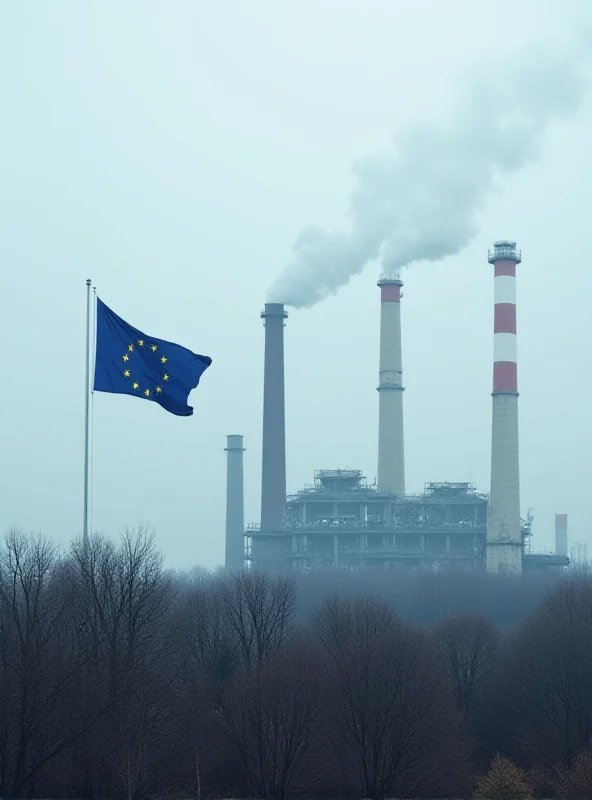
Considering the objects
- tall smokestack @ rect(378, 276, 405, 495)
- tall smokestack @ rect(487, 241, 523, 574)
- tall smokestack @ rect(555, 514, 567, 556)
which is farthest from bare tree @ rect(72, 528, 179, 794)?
tall smokestack @ rect(555, 514, 567, 556)

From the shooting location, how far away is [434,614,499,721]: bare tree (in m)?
37.0

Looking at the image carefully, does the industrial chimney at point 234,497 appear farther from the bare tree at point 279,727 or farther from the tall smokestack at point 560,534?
the bare tree at point 279,727

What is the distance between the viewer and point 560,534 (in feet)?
281

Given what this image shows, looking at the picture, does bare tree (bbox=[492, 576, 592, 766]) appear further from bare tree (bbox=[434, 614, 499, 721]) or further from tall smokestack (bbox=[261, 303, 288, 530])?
tall smokestack (bbox=[261, 303, 288, 530])

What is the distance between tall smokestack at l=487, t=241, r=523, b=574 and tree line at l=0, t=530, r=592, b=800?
19241 millimetres

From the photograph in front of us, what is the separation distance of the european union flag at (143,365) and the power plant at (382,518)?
45.5 meters

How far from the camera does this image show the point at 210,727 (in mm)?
28500

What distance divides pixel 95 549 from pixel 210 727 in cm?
524

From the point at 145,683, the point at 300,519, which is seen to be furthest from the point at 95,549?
the point at 300,519

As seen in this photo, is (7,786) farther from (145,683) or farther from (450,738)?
(450,738)

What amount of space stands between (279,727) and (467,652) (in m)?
14.8

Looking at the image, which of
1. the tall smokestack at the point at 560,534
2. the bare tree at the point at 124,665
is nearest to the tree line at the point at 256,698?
the bare tree at the point at 124,665

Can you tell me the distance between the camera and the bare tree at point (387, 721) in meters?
26.8

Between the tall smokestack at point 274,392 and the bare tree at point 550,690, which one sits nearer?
the bare tree at point 550,690
